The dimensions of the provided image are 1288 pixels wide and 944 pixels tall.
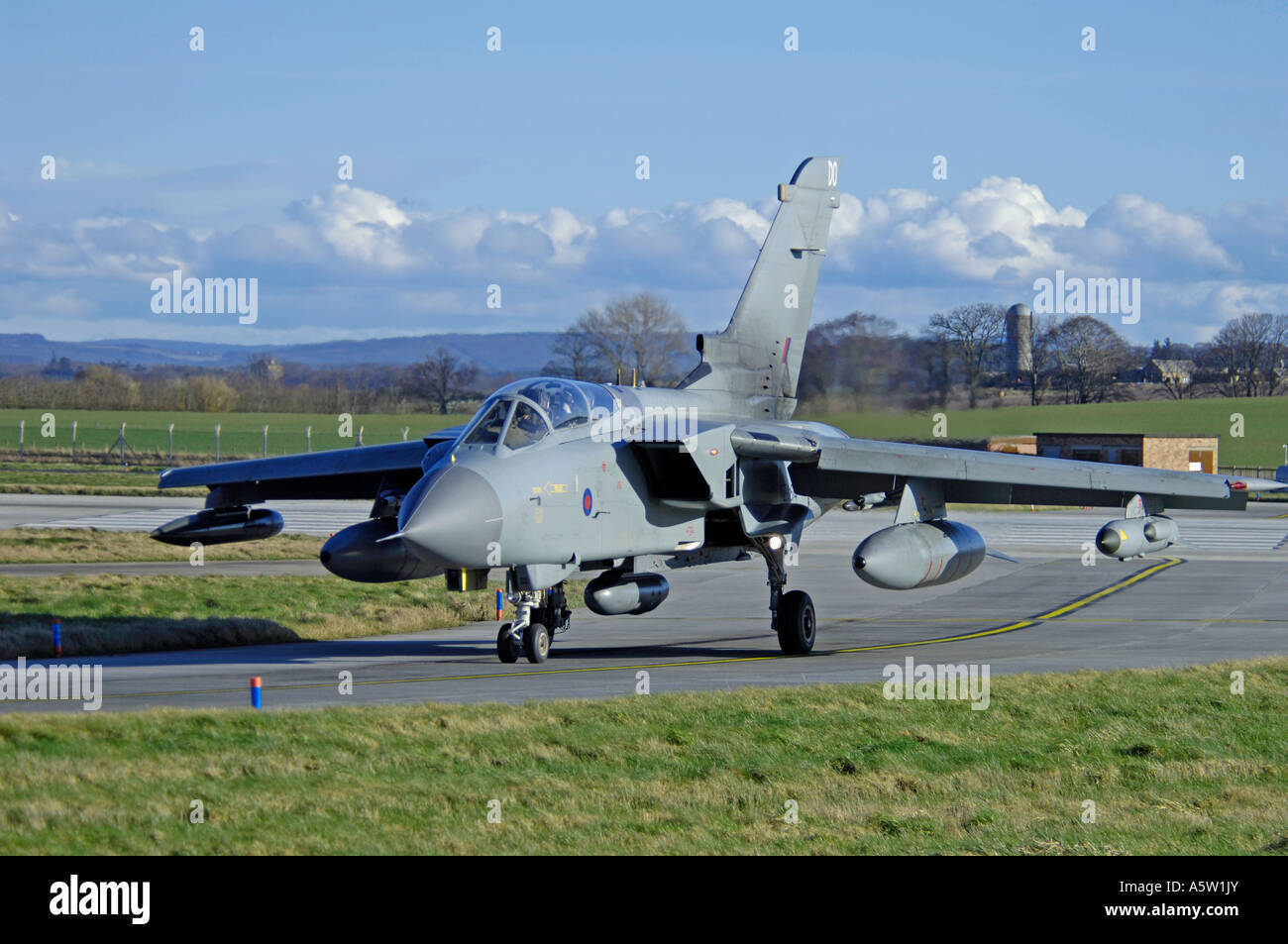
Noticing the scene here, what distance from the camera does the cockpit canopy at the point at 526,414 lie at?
56.0 feet

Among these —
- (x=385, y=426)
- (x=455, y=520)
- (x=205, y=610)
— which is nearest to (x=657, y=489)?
(x=455, y=520)

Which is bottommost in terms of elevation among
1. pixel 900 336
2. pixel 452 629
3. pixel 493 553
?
pixel 452 629

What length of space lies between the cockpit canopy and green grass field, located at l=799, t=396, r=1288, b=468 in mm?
21222

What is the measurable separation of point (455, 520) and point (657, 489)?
14.1 feet

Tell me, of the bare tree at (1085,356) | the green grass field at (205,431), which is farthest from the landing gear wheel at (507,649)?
the bare tree at (1085,356)

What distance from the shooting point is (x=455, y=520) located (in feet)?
51.9

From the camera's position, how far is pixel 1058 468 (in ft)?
67.3

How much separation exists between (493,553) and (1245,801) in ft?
29.0

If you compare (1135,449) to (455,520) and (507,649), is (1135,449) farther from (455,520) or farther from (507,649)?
(455,520)

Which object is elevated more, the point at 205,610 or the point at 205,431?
the point at 205,431

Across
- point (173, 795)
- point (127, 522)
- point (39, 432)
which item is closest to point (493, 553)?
point (173, 795)

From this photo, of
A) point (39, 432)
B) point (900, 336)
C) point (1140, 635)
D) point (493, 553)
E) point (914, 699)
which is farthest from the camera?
point (39, 432)

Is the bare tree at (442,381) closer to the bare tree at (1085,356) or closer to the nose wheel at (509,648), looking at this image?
the bare tree at (1085,356)
